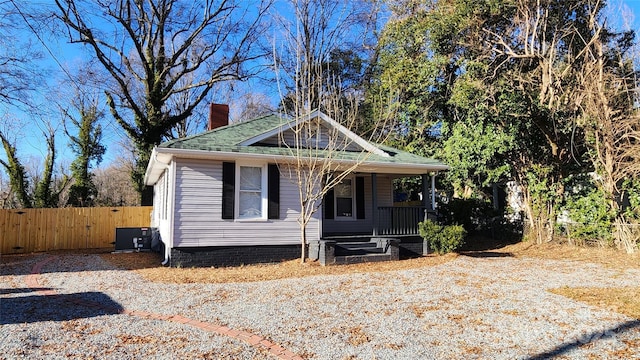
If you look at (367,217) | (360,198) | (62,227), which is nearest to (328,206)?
(360,198)

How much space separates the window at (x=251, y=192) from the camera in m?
9.88

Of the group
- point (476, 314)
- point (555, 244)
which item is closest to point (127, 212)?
point (476, 314)

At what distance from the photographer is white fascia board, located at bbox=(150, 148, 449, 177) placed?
355 inches

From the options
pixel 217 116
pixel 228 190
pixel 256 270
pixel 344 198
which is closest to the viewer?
pixel 256 270

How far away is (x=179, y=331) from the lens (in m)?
4.58

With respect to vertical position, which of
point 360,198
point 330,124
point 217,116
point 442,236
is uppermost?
point 217,116

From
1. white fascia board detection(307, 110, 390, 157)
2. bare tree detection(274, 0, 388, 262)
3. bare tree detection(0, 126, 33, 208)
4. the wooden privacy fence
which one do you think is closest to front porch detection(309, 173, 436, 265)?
white fascia board detection(307, 110, 390, 157)

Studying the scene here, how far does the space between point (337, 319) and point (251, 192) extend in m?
5.48

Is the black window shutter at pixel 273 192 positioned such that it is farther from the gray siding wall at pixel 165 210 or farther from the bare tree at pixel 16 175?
the bare tree at pixel 16 175

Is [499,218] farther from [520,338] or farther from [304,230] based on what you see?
[520,338]

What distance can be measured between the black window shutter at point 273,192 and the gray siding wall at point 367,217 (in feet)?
8.28

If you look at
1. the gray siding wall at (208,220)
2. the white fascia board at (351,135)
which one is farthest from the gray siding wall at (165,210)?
the white fascia board at (351,135)

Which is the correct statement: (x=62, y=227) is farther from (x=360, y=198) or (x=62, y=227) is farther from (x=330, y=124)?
(x=360, y=198)

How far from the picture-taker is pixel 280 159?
9.91 metres
